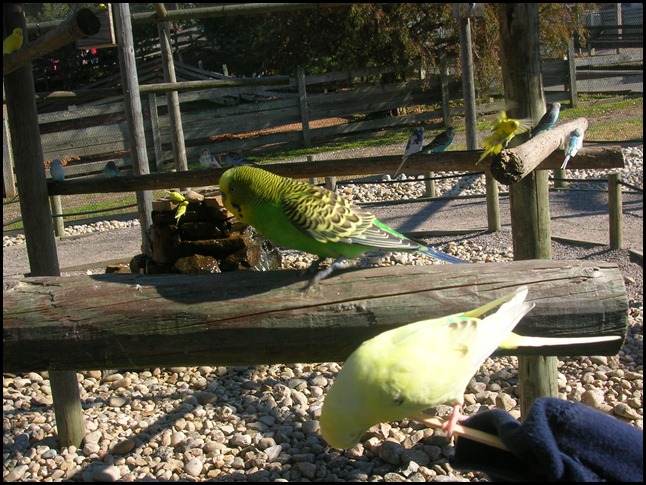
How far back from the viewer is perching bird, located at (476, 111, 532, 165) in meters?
3.04

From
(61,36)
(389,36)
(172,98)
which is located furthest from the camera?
(389,36)

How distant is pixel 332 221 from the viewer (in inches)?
92.5

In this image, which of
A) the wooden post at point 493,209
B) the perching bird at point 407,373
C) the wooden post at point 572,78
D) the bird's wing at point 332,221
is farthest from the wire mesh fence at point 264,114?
the perching bird at point 407,373

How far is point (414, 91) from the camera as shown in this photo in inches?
542

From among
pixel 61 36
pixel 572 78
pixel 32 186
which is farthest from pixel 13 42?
pixel 572 78

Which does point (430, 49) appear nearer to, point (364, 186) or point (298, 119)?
point (298, 119)

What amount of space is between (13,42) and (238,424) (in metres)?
2.46

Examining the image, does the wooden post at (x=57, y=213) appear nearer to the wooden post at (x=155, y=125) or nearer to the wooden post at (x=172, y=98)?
the wooden post at (x=172, y=98)

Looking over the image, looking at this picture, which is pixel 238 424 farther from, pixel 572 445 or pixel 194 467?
pixel 572 445

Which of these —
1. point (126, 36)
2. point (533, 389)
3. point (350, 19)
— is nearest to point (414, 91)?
point (350, 19)

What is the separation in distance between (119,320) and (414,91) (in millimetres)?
12628

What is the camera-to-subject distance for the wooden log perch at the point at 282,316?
182 cm

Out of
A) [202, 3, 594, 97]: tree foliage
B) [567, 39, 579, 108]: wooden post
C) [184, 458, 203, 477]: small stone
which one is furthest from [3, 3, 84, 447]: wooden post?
[567, 39, 579, 108]: wooden post

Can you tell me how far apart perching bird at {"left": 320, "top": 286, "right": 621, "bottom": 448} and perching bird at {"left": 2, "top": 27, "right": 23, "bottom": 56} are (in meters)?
2.67
